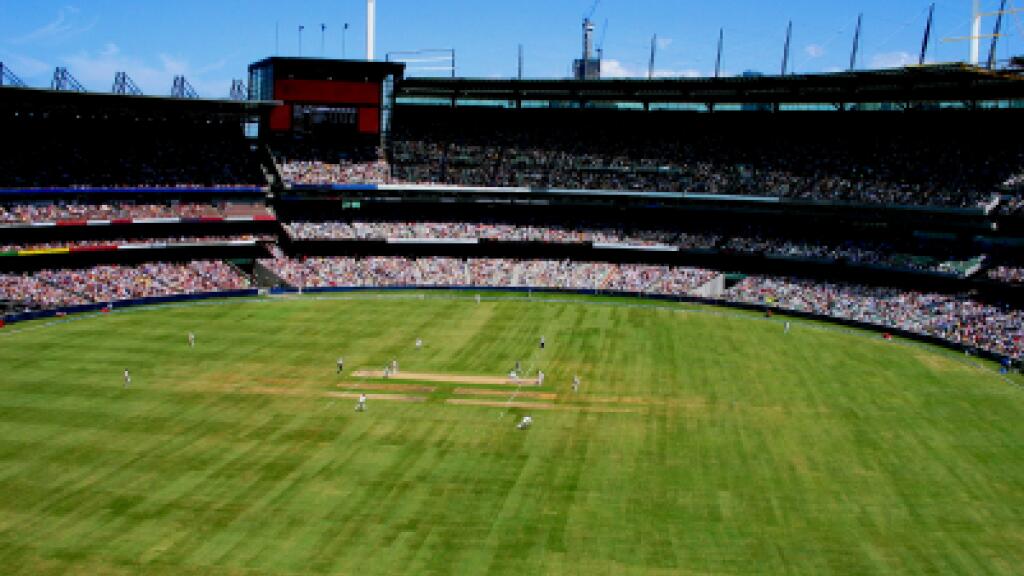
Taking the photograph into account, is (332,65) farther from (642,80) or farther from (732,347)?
(732,347)

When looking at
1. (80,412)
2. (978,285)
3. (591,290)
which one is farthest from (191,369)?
(978,285)

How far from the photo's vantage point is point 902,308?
65875 millimetres

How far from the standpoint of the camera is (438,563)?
27.0m

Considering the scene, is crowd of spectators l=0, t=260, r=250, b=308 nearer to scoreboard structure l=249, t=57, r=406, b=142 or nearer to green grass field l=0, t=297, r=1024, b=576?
green grass field l=0, t=297, r=1024, b=576

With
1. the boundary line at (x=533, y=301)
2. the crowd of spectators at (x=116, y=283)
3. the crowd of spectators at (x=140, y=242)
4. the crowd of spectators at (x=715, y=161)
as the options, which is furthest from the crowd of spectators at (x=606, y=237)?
the crowd of spectators at (x=116, y=283)

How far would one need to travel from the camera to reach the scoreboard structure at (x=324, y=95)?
3428 inches

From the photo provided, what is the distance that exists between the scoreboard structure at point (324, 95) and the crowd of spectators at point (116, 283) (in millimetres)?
18635

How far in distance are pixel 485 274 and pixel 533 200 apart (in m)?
10.3

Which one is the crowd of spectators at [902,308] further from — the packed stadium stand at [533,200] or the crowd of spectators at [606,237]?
the crowd of spectators at [606,237]

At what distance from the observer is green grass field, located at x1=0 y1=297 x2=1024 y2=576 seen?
28.0 meters

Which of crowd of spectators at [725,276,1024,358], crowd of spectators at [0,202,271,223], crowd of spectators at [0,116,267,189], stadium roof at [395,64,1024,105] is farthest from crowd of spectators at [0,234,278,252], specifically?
crowd of spectators at [725,276,1024,358]

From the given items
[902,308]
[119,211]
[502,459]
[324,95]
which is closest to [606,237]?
[902,308]

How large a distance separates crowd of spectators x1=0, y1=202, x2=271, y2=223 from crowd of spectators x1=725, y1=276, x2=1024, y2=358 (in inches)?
1882

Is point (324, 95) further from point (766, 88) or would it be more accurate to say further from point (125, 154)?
point (766, 88)
